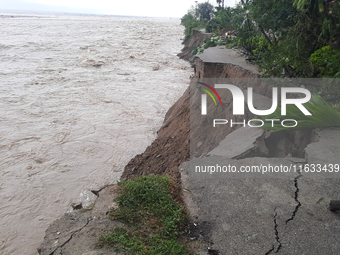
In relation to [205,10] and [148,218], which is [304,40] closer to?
[148,218]

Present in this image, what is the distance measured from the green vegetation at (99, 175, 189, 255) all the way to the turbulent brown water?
1.89 m

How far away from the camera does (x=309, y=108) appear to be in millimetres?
4492

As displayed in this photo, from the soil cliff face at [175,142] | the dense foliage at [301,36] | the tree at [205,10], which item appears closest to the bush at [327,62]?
the dense foliage at [301,36]

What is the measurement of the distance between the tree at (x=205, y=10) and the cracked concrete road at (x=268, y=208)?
95.4 ft

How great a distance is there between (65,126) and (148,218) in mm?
6180

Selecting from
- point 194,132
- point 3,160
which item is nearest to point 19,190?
point 3,160

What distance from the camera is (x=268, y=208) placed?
3.03 meters

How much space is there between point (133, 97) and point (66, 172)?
5577 mm

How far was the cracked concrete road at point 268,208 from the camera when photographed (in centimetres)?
258

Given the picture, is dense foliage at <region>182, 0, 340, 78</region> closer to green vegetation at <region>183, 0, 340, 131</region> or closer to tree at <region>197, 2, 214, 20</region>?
green vegetation at <region>183, 0, 340, 131</region>
